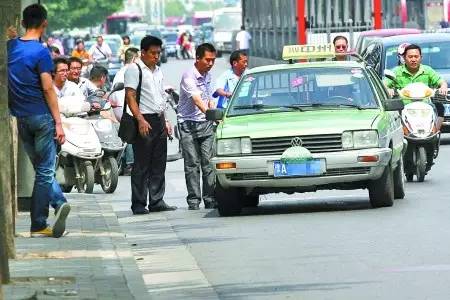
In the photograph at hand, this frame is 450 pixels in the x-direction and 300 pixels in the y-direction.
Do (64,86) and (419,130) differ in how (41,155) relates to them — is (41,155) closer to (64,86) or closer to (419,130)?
(64,86)

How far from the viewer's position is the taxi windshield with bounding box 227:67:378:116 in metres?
18.7

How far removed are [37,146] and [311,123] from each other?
133 inches

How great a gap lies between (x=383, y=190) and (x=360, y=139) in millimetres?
637

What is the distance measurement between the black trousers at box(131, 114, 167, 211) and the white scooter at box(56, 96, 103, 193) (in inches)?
118

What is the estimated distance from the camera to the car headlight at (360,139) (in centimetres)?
1767

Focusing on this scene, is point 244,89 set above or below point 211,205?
above

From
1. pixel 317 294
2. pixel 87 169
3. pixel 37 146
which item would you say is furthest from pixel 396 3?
pixel 317 294

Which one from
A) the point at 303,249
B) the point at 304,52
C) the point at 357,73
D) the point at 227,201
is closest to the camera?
the point at 303,249

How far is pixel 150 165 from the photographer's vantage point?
19.7m

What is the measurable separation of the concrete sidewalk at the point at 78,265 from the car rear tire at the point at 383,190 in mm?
2551

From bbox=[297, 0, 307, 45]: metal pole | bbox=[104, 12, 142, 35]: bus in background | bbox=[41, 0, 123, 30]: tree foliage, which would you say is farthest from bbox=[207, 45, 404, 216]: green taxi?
bbox=[104, 12, 142, 35]: bus in background

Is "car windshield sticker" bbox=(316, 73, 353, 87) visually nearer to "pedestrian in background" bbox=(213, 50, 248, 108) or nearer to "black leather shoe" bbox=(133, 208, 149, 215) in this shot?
"black leather shoe" bbox=(133, 208, 149, 215)

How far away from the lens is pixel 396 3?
48438 mm

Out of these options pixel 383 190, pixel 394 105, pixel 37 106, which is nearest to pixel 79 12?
pixel 394 105
